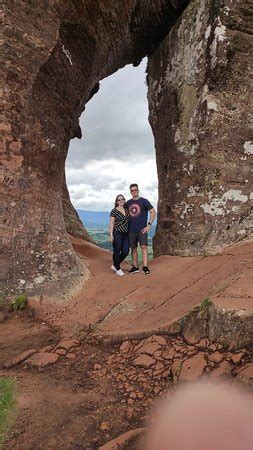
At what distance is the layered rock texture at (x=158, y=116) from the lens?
7.18 m

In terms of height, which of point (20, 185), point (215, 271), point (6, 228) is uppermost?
point (20, 185)

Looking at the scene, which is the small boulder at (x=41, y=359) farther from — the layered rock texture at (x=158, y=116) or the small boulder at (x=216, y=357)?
the layered rock texture at (x=158, y=116)

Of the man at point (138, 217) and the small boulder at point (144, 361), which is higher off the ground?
the man at point (138, 217)

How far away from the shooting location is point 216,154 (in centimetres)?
833

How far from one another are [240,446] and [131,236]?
18.6 ft

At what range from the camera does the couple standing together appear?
25.9ft

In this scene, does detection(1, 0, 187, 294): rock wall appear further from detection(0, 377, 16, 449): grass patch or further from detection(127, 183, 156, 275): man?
detection(0, 377, 16, 449): grass patch

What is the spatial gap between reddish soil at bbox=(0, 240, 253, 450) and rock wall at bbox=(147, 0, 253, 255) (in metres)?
1.33

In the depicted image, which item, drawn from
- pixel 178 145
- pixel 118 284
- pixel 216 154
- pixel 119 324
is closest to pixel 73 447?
pixel 119 324

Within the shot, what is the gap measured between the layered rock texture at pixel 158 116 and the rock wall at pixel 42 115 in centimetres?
2

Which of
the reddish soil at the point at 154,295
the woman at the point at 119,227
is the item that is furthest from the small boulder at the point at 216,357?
the woman at the point at 119,227

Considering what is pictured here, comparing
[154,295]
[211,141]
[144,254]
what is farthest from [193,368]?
[211,141]

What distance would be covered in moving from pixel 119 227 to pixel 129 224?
0.24 m

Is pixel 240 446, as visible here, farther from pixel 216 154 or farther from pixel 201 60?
pixel 201 60
